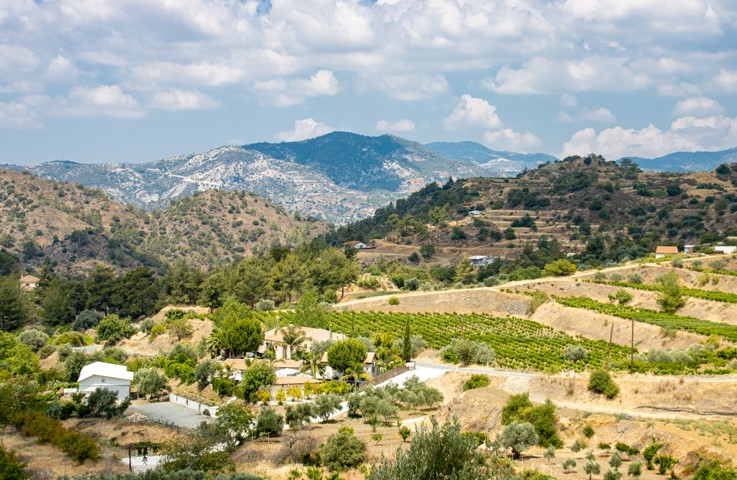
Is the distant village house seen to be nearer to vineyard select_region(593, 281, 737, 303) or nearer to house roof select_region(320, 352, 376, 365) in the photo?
vineyard select_region(593, 281, 737, 303)

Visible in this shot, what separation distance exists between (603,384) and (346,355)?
743 inches

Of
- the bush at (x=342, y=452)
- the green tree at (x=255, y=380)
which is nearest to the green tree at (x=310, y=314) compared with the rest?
the green tree at (x=255, y=380)

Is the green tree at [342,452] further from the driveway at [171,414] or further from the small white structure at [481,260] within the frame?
the small white structure at [481,260]

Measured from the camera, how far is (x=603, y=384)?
137 ft

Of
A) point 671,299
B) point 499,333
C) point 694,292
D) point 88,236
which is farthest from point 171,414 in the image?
point 88,236

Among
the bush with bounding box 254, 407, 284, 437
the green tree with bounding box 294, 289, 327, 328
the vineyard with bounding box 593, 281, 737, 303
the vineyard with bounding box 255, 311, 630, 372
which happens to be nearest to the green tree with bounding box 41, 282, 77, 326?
the vineyard with bounding box 255, 311, 630, 372

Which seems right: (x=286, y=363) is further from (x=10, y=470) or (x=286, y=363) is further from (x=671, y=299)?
(x=671, y=299)

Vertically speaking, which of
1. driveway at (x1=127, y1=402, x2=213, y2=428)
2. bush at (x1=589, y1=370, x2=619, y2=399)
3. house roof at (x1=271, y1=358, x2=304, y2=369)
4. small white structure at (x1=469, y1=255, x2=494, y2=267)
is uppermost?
small white structure at (x1=469, y1=255, x2=494, y2=267)

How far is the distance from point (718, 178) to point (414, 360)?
126 metres

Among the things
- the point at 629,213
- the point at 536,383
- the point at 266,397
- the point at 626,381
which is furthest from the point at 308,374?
the point at 629,213

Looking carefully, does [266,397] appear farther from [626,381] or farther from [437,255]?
[437,255]

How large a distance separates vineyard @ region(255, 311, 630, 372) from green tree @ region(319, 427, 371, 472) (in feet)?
57.5

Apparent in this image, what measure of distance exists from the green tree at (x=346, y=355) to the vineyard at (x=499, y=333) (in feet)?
31.5

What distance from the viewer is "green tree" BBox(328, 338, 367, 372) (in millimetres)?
54469
